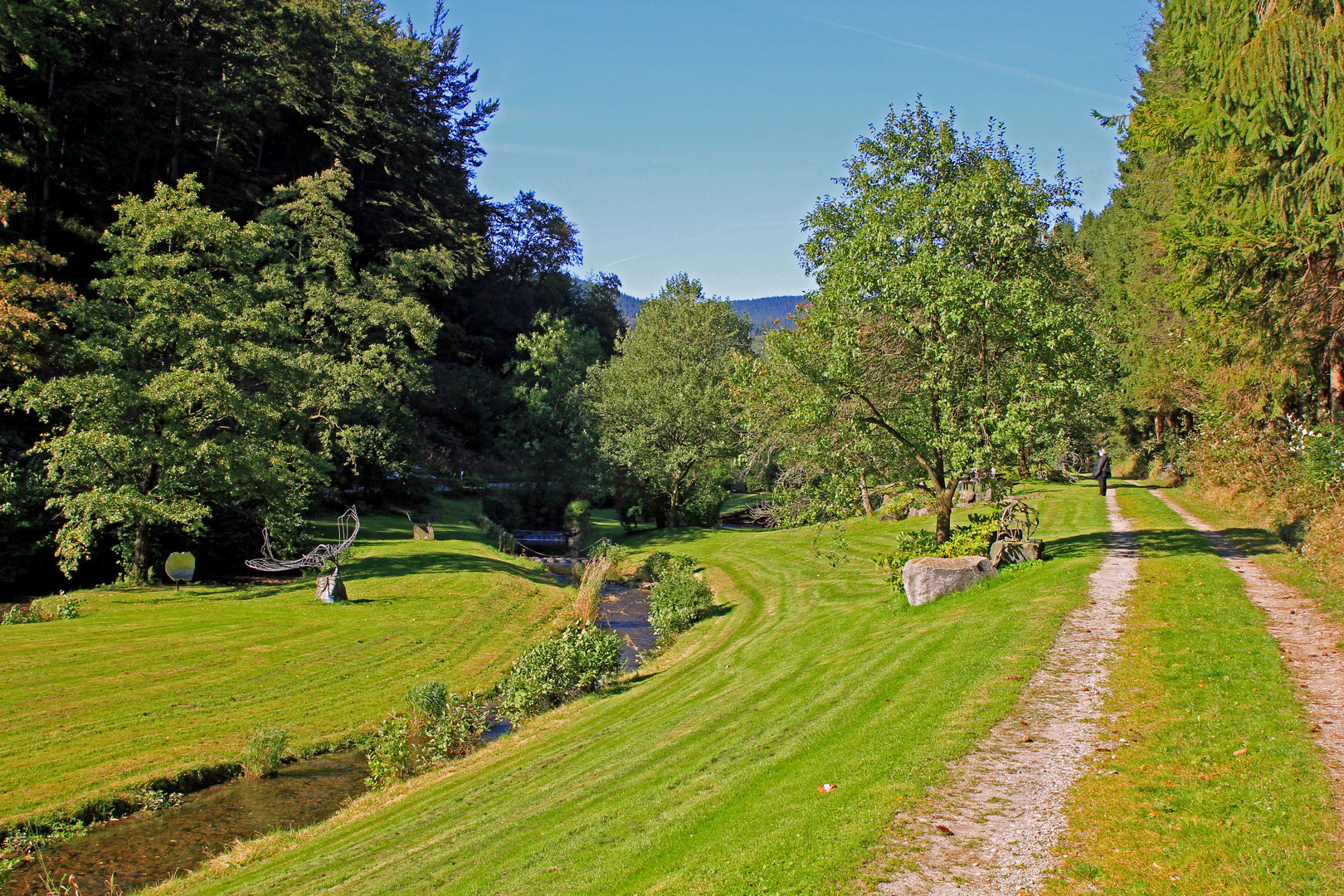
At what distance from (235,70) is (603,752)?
46.0m

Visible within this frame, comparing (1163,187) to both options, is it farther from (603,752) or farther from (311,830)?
(311,830)

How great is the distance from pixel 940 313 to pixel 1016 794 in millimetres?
10691

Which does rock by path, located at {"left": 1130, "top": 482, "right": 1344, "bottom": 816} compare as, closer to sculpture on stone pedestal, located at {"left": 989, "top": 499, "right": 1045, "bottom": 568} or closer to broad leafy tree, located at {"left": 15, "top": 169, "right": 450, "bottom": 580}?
sculpture on stone pedestal, located at {"left": 989, "top": 499, "right": 1045, "bottom": 568}

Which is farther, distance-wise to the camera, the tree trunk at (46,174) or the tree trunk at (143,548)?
the tree trunk at (46,174)

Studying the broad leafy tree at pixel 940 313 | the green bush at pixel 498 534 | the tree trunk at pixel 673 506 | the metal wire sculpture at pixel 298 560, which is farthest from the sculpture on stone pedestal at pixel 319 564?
the tree trunk at pixel 673 506

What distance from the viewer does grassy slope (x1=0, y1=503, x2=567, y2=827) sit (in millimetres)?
13078

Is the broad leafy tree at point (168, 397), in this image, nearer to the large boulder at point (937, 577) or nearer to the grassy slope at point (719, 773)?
the grassy slope at point (719, 773)

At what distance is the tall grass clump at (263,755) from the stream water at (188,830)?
158 mm

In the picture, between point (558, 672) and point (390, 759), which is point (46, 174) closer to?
point (558, 672)

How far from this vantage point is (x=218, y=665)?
688 inches

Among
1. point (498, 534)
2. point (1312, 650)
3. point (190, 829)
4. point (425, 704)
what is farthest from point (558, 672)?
point (498, 534)

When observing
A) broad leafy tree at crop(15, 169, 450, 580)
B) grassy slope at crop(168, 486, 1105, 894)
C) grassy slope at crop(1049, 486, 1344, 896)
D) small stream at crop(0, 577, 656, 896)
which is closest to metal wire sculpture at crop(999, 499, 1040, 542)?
grassy slope at crop(168, 486, 1105, 894)

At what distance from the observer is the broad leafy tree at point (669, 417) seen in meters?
41.0

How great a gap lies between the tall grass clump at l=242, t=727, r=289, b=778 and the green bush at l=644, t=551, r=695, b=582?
43.0 feet
